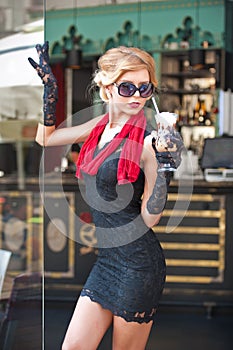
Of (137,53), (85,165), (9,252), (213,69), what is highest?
(213,69)

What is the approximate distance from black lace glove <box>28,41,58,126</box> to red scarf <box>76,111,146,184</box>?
17cm

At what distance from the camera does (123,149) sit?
2256 millimetres

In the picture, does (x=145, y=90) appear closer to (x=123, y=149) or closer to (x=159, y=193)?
(x=123, y=149)

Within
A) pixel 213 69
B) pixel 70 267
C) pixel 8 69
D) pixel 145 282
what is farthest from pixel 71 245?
pixel 213 69

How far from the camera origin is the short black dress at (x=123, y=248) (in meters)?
2.28

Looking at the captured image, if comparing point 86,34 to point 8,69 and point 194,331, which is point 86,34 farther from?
point 8,69

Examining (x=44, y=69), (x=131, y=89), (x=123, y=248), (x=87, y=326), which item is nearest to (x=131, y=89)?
(x=131, y=89)

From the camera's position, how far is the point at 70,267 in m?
4.96

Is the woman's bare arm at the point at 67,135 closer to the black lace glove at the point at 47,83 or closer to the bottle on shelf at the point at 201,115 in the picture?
the black lace glove at the point at 47,83

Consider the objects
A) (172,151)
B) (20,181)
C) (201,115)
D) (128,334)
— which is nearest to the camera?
(172,151)

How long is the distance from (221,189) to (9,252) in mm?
2144

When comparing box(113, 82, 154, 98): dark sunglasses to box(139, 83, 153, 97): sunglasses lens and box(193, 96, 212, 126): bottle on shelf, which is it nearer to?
box(139, 83, 153, 97): sunglasses lens

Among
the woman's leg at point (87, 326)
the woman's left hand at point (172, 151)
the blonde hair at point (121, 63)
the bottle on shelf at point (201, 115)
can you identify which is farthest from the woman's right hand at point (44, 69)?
the bottle on shelf at point (201, 115)

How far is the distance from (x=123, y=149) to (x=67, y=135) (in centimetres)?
27
